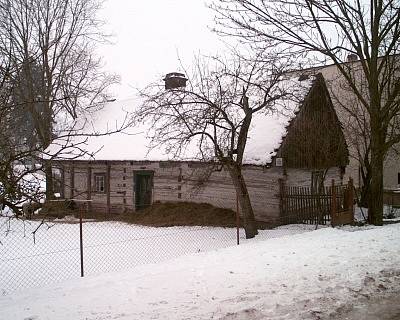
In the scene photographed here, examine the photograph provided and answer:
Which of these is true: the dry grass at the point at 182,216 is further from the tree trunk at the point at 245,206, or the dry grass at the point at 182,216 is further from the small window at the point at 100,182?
the tree trunk at the point at 245,206

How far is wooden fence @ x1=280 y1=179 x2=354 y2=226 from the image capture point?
13.7 m

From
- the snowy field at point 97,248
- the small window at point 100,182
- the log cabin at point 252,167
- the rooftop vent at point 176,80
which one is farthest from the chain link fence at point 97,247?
the rooftop vent at point 176,80

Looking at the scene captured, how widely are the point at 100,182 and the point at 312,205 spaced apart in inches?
477

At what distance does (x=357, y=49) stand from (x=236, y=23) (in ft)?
13.7

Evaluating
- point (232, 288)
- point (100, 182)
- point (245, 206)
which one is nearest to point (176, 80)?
point (100, 182)

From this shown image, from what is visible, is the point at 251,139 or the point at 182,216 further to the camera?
the point at 182,216

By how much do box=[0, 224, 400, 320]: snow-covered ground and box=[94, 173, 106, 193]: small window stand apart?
46.6 feet

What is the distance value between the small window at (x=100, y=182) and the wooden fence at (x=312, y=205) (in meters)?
10.5

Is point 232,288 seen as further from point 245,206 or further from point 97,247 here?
point 97,247

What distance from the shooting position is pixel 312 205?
15180mm

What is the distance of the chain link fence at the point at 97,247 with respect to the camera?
9.84m

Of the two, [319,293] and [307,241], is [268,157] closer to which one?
[307,241]

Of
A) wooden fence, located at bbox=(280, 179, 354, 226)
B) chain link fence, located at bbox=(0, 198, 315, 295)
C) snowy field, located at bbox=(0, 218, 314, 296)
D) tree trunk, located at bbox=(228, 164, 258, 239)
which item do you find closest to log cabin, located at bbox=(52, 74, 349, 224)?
wooden fence, located at bbox=(280, 179, 354, 226)

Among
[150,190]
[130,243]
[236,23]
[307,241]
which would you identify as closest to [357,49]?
[236,23]
